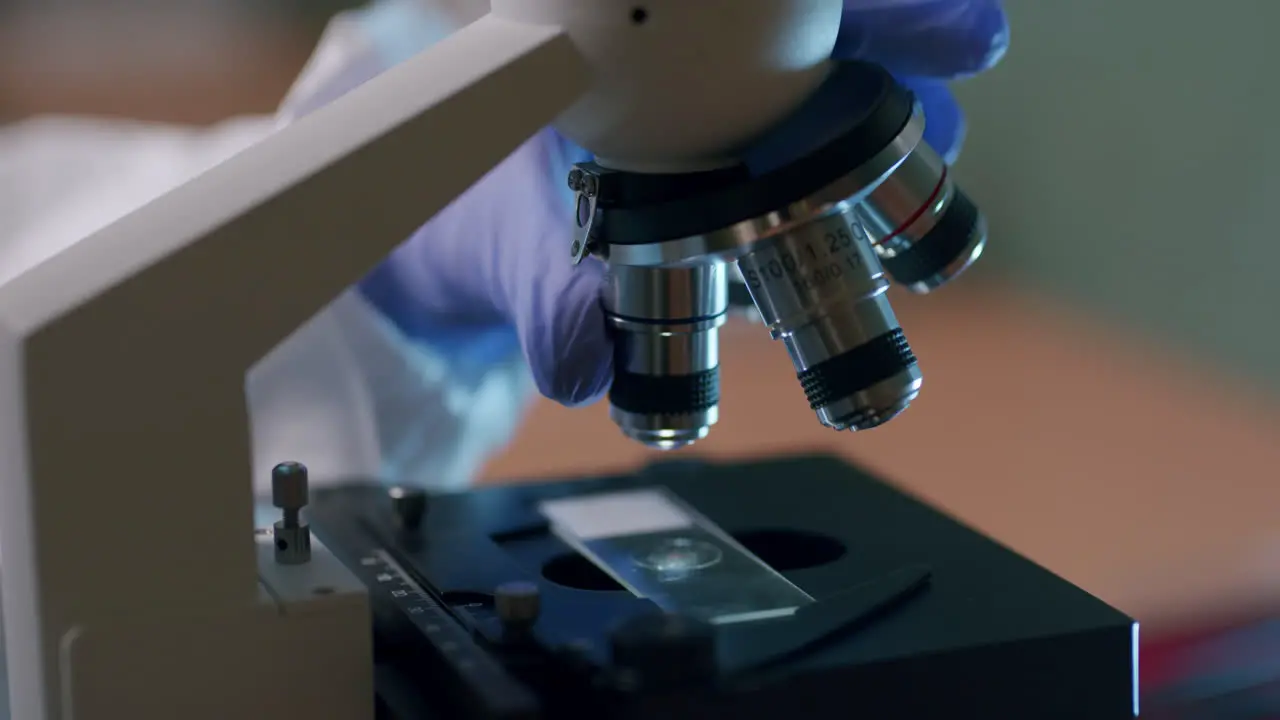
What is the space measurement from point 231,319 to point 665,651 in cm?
22

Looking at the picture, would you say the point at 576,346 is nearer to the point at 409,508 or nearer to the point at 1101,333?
the point at 409,508

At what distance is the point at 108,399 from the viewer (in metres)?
0.58

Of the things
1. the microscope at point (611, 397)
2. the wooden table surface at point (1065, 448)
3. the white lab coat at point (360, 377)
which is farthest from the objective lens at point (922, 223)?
the wooden table surface at point (1065, 448)

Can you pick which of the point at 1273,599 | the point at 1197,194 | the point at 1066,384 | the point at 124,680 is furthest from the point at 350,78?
the point at 1197,194

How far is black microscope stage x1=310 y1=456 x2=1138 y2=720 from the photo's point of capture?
2.01 ft

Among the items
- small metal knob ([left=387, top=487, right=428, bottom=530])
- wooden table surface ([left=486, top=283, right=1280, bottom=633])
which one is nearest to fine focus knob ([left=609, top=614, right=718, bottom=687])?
small metal knob ([left=387, top=487, right=428, bottom=530])

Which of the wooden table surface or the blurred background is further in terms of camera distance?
the blurred background

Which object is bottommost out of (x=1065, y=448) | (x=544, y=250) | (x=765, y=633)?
(x=765, y=633)

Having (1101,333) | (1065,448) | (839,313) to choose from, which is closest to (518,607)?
(839,313)

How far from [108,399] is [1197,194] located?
218 centimetres

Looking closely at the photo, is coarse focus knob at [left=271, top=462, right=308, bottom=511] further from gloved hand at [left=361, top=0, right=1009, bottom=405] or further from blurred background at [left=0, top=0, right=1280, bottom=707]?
blurred background at [left=0, top=0, right=1280, bottom=707]

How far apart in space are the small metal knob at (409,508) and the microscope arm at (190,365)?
8.2 inches

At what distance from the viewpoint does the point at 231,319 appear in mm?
593

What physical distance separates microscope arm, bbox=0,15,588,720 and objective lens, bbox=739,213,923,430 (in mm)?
117
